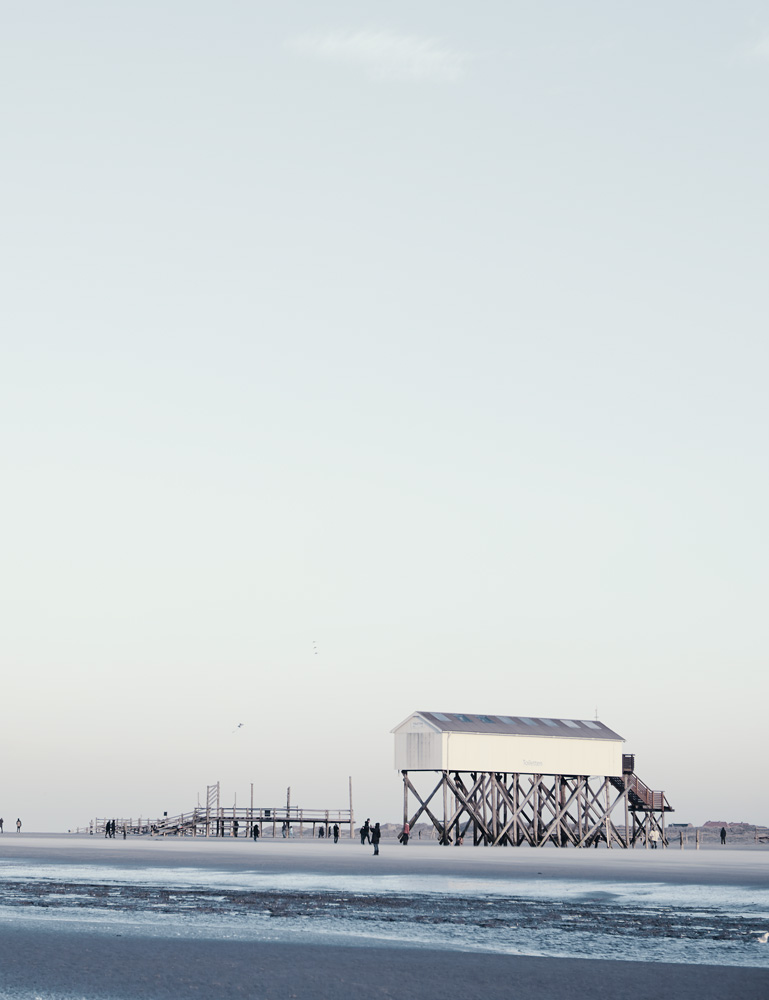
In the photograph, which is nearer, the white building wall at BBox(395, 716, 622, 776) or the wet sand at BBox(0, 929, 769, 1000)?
the wet sand at BBox(0, 929, 769, 1000)

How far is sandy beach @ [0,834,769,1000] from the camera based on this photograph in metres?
15.5

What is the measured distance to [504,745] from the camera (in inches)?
2970

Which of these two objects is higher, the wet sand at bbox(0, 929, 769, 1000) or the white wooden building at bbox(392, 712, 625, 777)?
the white wooden building at bbox(392, 712, 625, 777)

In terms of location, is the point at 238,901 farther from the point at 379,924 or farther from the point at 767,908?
the point at 767,908

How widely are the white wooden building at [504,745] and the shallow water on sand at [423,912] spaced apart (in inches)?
1449

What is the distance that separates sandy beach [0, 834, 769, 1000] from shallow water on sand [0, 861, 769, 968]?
0.05 m

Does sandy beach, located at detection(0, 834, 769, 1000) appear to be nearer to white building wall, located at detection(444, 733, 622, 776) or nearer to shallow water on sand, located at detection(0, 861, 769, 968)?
shallow water on sand, located at detection(0, 861, 769, 968)

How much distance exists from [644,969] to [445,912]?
8449 mm

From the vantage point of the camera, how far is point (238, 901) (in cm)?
2666

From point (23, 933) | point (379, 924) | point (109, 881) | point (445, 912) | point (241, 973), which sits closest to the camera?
point (241, 973)

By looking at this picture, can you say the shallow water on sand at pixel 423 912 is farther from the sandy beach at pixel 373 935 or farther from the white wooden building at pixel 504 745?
the white wooden building at pixel 504 745

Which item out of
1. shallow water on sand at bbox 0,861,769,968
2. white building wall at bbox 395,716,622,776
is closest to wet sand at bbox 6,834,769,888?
shallow water on sand at bbox 0,861,769,968

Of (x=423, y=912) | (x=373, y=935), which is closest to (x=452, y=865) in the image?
(x=423, y=912)

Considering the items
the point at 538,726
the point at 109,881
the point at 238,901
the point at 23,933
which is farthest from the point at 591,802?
the point at 23,933
